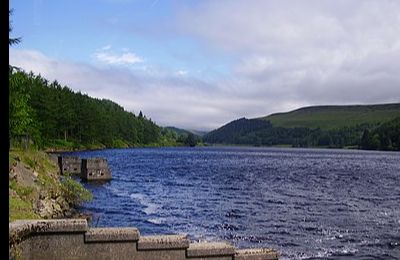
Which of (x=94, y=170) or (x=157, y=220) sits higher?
(x=94, y=170)

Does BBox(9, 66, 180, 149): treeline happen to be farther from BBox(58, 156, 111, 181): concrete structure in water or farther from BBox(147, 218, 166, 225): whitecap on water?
BBox(147, 218, 166, 225): whitecap on water

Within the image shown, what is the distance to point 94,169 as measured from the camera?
176 feet

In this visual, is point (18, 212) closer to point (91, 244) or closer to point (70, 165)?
point (91, 244)

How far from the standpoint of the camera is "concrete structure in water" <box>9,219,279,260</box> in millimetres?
8930

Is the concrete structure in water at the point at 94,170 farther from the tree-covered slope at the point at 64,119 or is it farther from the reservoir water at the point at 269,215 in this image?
the tree-covered slope at the point at 64,119

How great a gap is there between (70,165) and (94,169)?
271 inches

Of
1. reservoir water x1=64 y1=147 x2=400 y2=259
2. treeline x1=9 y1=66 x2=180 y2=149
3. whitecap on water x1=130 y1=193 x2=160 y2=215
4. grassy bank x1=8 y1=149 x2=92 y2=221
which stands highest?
treeline x1=9 y1=66 x2=180 y2=149

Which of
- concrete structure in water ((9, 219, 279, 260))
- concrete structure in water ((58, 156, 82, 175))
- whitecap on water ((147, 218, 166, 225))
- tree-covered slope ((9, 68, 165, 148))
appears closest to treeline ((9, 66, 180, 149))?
tree-covered slope ((9, 68, 165, 148))

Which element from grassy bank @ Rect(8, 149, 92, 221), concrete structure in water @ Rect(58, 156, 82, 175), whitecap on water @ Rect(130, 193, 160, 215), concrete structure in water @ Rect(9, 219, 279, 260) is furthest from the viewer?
concrete structure in water @ Rect(58, 156, 82, 175)

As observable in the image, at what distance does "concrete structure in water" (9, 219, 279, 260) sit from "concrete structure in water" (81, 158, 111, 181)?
45.0 m

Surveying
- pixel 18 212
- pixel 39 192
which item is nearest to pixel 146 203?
pixel 39 192

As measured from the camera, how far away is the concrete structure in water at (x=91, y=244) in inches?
352

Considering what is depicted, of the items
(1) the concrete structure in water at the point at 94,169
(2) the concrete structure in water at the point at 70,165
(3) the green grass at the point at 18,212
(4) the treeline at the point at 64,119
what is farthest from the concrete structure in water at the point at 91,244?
(4) the treeline at the point at 64,119
